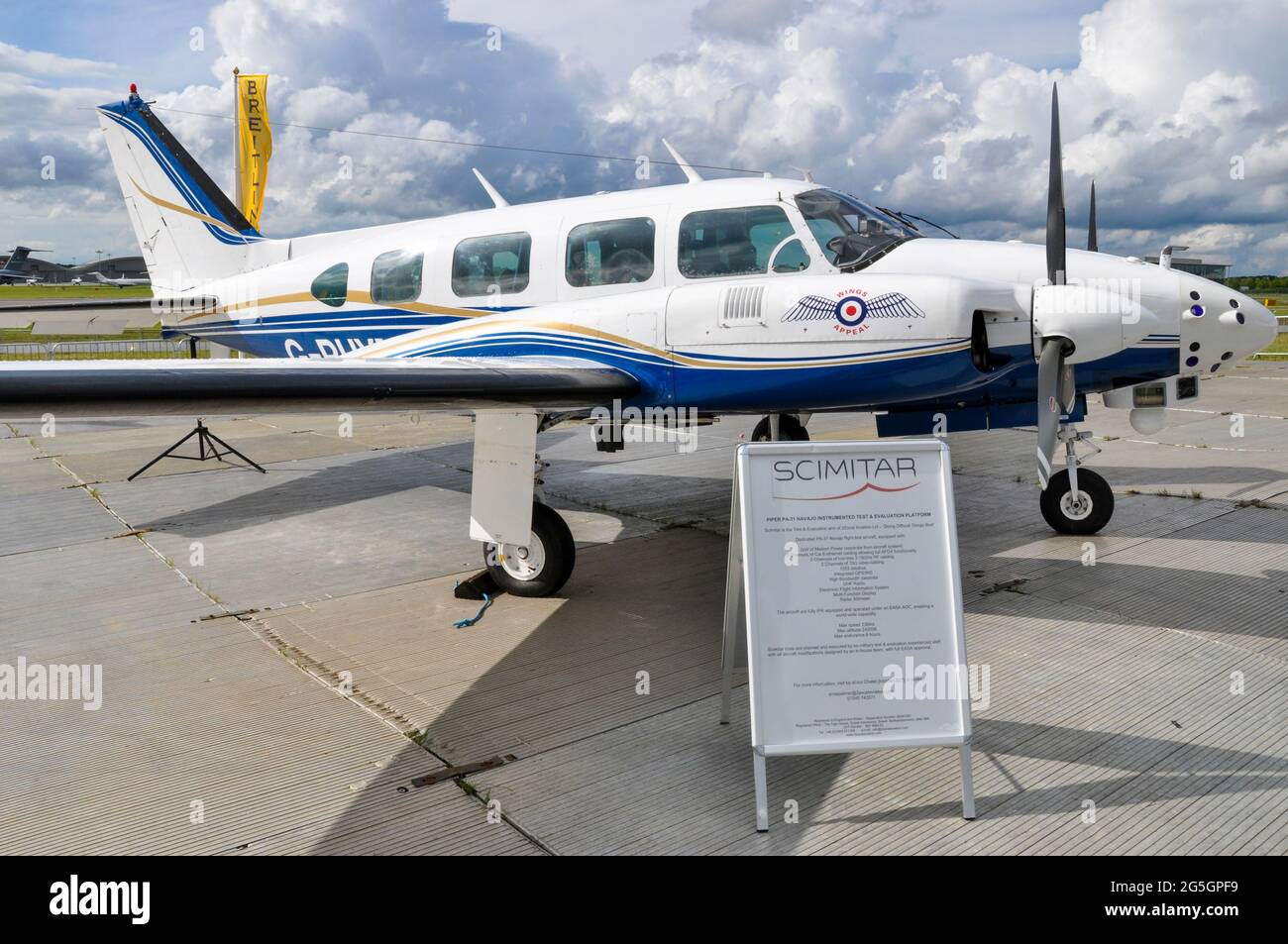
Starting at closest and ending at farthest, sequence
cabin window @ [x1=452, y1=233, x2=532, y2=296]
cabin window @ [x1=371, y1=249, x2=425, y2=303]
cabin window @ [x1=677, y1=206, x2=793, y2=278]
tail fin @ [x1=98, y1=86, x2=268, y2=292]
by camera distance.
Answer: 1. cabin window @ [x1=677, y1=206, x2=793, y2=278]
2. cabin window @ [x1=452, y1=233, x2=532, y2=296]
3. cabin window @ [x1=371, y1=249, x2=425, y2=303]
4. tail fin @ [x1=98, y1=86, x2=268, y2=292]

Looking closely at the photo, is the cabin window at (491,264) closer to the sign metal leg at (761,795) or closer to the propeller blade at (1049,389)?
the propeller blade at (1049,389)

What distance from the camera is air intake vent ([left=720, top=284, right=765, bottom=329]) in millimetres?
5910

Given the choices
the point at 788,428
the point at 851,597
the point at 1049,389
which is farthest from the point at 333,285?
the point at 851,597

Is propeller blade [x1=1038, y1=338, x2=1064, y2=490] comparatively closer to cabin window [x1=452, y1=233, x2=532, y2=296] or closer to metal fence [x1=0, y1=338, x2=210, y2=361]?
cabin window [x1=452, y1=233, x2=532, y2=296]

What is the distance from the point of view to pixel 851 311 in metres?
5.71

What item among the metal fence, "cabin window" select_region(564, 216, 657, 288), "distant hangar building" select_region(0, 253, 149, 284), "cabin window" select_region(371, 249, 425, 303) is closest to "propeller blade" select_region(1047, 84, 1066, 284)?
"cabin window" select_region(564, 216, 657, 288)

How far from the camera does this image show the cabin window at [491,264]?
7.62 m

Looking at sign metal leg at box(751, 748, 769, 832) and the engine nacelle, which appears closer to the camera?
sign metal leg at box(751, 748, 769, 832)

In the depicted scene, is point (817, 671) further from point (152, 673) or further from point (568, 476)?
point (568, 476)

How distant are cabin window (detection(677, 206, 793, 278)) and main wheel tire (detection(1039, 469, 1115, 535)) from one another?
3.13 m

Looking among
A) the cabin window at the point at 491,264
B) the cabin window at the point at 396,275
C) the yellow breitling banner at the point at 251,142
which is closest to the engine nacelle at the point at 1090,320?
the cabin window at the point at 491,264

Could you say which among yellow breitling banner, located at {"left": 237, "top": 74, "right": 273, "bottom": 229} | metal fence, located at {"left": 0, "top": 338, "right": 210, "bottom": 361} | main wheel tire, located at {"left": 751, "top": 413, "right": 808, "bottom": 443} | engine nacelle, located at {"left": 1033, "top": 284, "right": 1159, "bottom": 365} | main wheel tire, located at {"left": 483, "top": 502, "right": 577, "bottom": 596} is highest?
yellow breitling banner, located at {"left": 237, "top": 74, "right": 273, "bottom": 229}

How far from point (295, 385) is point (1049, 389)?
14.5 feet

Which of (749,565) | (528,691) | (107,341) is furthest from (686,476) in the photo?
(107,341)
